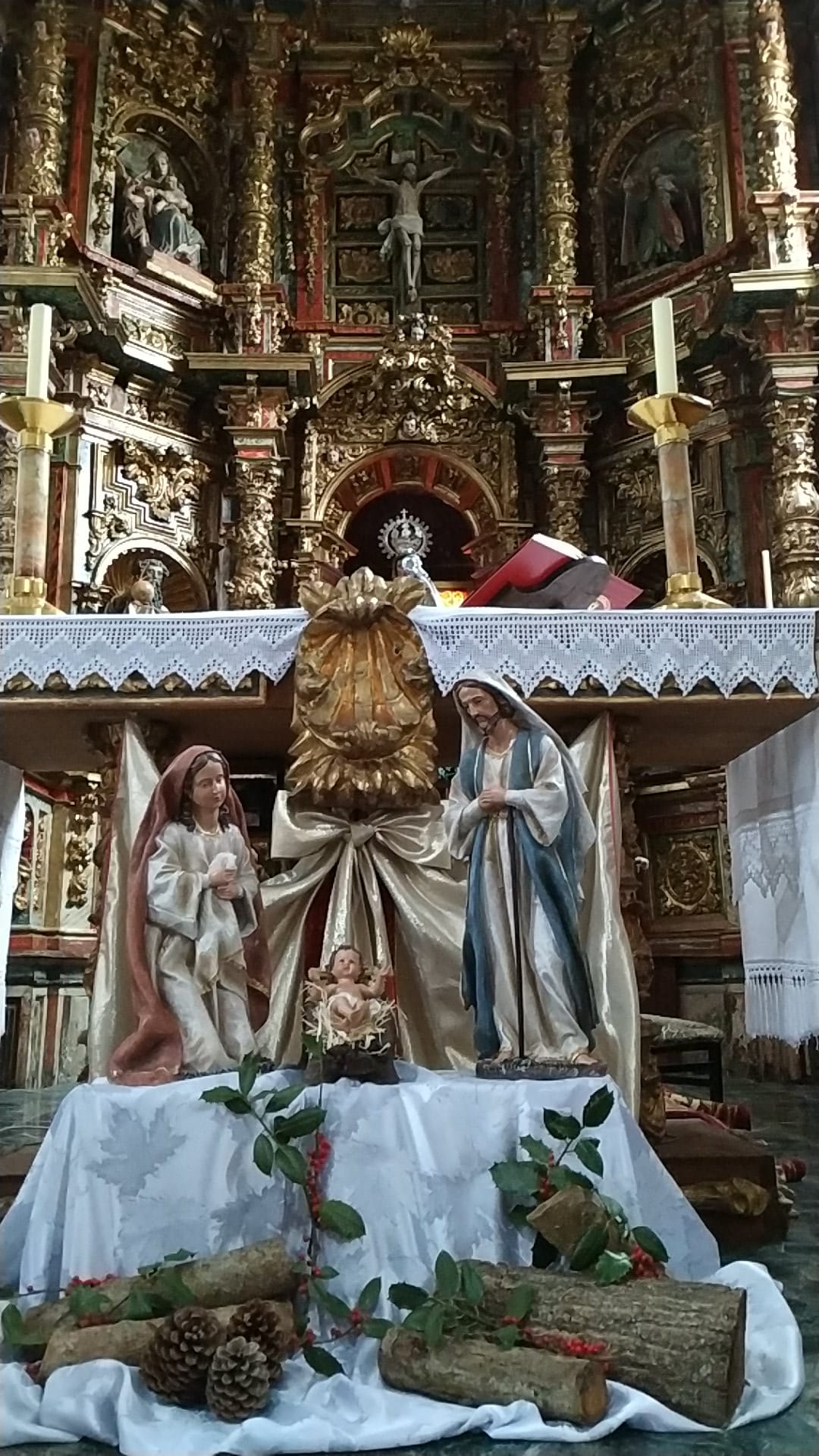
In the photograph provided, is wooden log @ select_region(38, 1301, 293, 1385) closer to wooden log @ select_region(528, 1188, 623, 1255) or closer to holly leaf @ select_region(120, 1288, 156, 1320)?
holly leaf @ select_region(120, 1288, 156, 1320)

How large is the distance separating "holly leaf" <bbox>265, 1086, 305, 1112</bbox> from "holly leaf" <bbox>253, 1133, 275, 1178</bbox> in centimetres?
8

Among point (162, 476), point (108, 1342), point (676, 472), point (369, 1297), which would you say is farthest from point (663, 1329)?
point (162, 476)

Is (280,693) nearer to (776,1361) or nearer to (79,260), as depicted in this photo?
(776,1361)

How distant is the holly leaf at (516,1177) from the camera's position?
2.87 meters

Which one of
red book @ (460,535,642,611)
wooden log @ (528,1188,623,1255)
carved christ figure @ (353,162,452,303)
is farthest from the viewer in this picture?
carved christ figure @ (353,162,452,303)

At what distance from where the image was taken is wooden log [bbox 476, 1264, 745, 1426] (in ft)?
7.78

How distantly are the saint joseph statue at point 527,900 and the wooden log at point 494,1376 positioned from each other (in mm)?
886

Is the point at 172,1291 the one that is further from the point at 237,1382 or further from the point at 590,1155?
the point at 590,1155

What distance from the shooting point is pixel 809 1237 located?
3.71m

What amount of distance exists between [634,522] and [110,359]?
4298mm

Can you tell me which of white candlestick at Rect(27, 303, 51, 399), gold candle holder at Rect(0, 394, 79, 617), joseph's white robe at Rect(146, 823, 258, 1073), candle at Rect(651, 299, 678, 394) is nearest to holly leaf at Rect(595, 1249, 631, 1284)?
joseph's white robe at Rect(146, 823, 258, 1073)

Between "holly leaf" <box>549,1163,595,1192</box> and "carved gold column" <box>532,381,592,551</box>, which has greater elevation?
"carved gold column" <box>532,381,592,551</box>

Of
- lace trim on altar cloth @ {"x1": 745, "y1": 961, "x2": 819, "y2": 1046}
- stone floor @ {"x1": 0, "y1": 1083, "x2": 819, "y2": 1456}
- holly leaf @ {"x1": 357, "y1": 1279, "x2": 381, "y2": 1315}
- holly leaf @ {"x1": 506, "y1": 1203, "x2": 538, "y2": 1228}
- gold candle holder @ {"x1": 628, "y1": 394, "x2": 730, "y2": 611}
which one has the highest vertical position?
gold candle holder @ {"x1": 628, "y1": 394, "x2": 730, "y2": 611}

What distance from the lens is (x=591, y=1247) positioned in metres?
2.72
